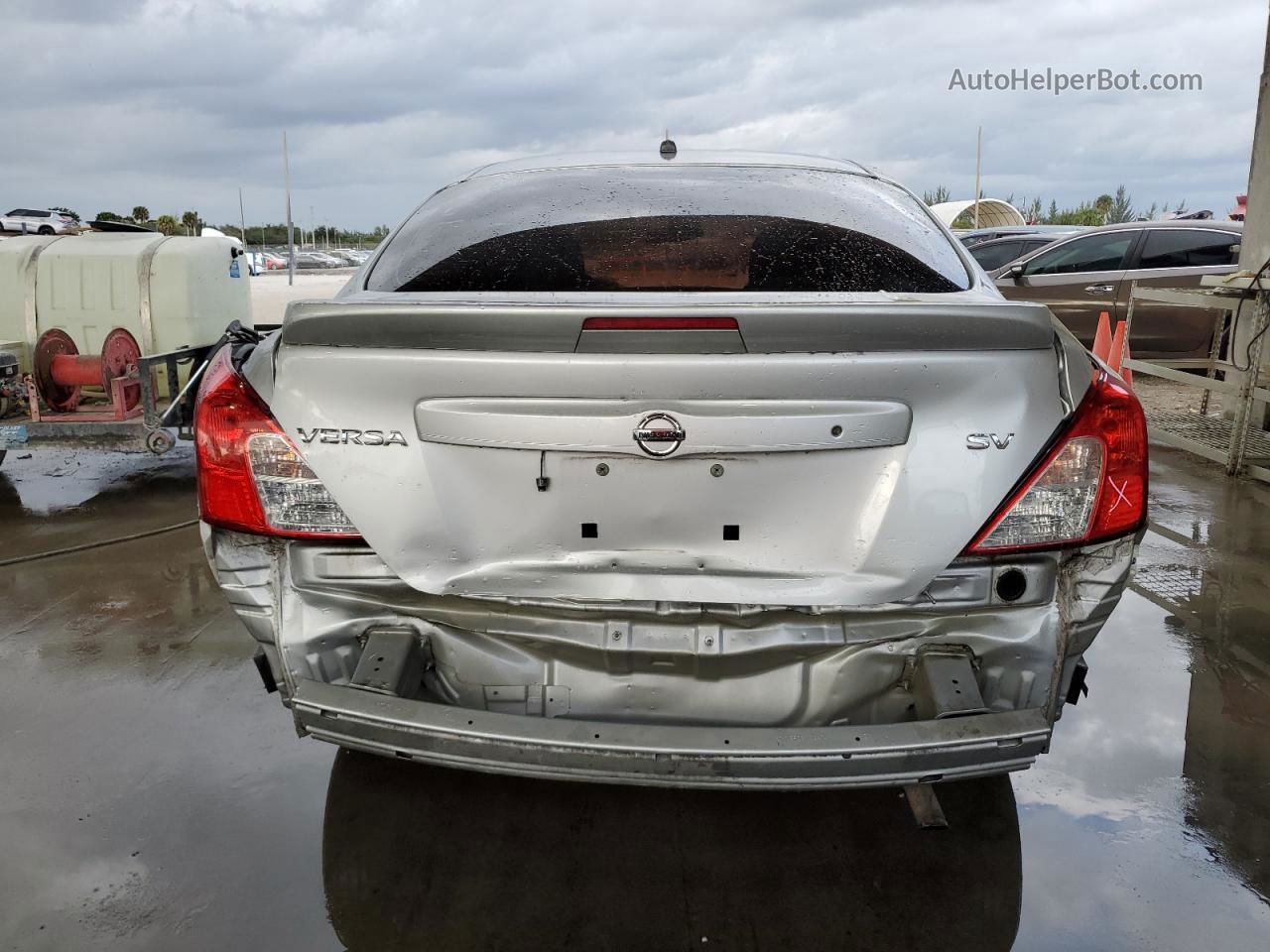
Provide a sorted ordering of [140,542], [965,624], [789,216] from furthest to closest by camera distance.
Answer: [140,542] → [789,216] → [965,624]

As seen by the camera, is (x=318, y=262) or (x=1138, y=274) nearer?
(x=1138, y=274)

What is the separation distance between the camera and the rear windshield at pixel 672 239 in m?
2.54

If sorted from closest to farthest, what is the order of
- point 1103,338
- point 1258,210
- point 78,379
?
point 78,379
point 1258,210
point 1103,338

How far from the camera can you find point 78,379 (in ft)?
18.1

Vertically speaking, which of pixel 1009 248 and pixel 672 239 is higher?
pixel 1009 248

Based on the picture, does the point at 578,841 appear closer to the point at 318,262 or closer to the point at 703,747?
the point at 703,747

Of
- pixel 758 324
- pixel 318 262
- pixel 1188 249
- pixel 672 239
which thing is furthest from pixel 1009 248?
pixel 318 262

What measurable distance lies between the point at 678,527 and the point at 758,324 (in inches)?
16.5

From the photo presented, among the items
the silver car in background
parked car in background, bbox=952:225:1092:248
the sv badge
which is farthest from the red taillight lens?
parked car in background, bbox=952:225:1092:248

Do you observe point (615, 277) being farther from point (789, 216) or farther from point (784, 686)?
point (784, 686)

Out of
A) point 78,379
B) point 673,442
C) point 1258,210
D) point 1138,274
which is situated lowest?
point 78,379

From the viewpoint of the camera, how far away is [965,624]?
2.10 m

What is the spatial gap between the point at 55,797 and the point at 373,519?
1.44 meters

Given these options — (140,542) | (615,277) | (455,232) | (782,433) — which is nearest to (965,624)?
(782,433)
